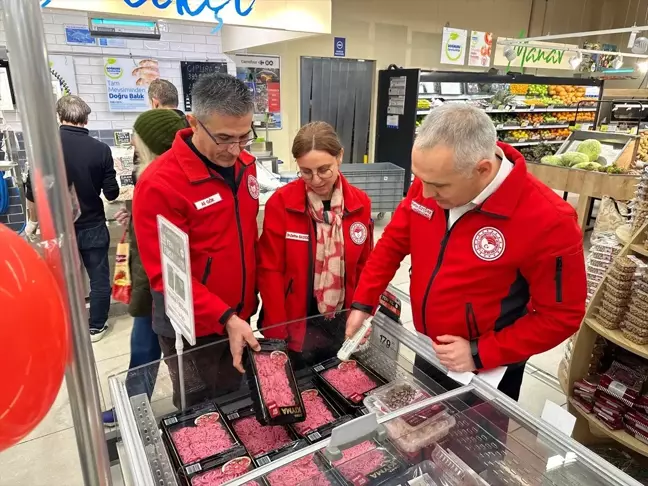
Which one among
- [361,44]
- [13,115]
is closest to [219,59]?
[13,115]

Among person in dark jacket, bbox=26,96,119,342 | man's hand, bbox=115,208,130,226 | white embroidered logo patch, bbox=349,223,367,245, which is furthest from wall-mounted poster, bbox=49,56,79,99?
white embroidered logo patch, bbox=349,223,367,245

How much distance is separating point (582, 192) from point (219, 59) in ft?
16.0

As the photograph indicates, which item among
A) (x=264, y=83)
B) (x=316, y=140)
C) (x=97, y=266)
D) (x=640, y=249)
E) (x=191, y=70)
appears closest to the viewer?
(x=316, y=140)

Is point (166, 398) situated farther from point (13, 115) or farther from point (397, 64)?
point (397, 64)

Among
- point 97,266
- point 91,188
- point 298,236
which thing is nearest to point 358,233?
point 298,236

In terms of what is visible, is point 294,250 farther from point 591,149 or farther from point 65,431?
point 591,149

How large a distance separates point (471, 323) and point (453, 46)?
831 cm

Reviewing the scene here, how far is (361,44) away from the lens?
858cm

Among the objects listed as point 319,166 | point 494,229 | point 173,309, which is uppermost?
point 319,166

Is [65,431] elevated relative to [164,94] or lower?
lower

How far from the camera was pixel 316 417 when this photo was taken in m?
1.59

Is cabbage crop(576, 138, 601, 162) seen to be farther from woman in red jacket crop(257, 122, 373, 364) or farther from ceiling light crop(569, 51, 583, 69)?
woman in red jacket crop(257, 122, 373, 364)

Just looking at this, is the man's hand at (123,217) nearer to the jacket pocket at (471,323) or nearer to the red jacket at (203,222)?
the red jacket at (203,222)

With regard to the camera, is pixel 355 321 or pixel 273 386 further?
Answer: pixel 355 321
